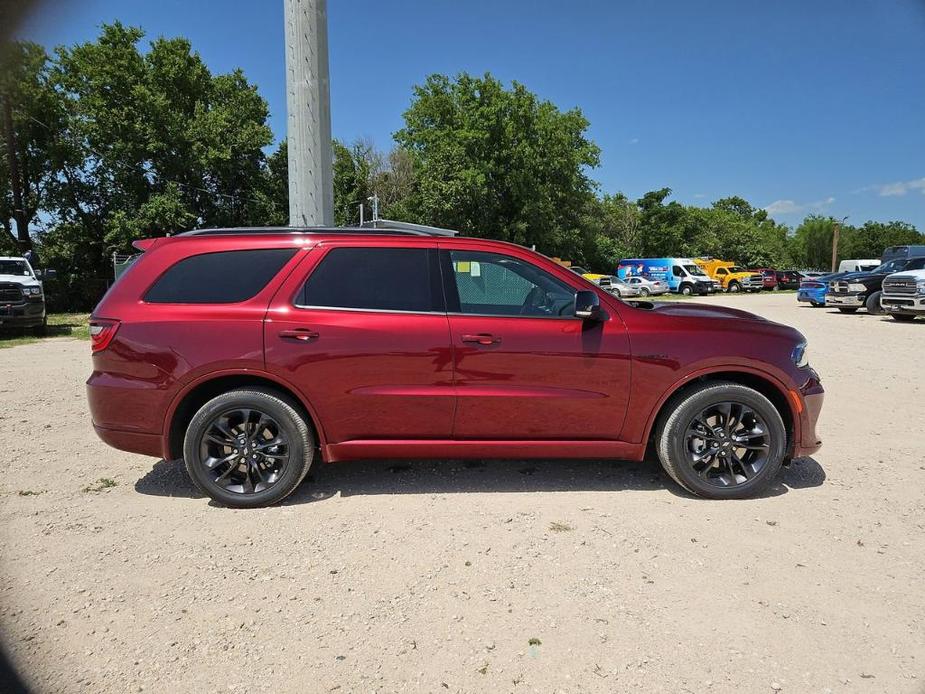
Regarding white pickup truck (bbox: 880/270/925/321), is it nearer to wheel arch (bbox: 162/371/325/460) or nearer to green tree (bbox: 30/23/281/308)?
wheel arch (bbox: 162/371/325/460)

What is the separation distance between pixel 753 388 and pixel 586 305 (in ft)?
4.62

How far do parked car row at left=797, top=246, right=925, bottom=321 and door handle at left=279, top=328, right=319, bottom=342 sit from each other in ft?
58.0

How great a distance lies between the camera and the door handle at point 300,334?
3754 mm

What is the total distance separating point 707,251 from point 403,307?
67851 millimetres

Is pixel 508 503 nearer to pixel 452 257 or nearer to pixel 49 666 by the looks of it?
pixel 452 257

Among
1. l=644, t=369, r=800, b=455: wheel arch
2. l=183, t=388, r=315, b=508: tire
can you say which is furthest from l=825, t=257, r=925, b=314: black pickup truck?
l=183, t=388, r=315, b=508: tire

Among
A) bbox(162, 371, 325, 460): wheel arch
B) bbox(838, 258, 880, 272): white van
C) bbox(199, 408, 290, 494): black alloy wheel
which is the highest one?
bbox(838, 258, 880, 272): white van

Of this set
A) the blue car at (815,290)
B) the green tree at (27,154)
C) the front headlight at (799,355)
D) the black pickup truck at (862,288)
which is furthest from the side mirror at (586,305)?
the green tree at (27,154)

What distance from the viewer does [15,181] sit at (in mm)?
24484

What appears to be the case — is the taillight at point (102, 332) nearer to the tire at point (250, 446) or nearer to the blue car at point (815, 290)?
the tire at point (250, 446)

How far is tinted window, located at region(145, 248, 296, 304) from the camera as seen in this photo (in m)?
3.85

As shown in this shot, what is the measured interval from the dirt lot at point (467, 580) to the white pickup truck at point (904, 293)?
547 inches

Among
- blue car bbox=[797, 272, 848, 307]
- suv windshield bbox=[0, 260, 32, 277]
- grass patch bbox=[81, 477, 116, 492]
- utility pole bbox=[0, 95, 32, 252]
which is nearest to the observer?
grass patch bbox=[81, 477, 116, 492]

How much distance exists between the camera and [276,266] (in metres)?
3.90
